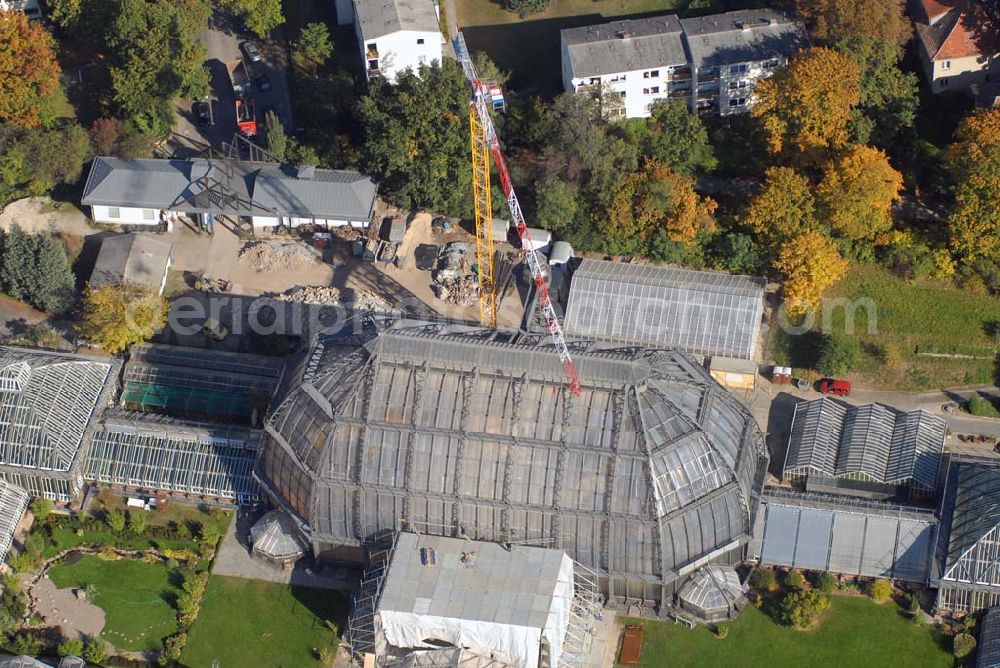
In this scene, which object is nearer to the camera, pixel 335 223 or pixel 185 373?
pixel 185 373

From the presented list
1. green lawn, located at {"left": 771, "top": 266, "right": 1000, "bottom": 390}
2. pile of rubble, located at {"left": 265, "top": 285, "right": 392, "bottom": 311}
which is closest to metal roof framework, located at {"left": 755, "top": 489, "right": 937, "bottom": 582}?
green lawn, located at {"left": 771, "top": 266, "right": 1000, "bottom": 390}

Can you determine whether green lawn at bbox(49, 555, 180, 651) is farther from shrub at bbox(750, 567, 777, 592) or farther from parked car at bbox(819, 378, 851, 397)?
parked car at bbox(819, 378, 851, 397)

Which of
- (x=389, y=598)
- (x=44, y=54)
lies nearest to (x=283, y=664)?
(x=389, y=598)

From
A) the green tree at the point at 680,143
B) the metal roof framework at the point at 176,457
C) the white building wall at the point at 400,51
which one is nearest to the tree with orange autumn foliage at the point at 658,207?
the green tree at the point at 680,143

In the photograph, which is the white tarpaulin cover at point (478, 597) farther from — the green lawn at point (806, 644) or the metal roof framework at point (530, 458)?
the green lawn at point (806, 644)

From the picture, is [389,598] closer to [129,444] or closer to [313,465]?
[313,465]

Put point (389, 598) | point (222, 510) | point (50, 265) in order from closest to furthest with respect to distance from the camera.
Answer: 1. point (389, 598)
2. point (222, 510)
3. point (50, 265)

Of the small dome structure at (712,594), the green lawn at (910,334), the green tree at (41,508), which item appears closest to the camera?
the small dome structure at (712,594)
